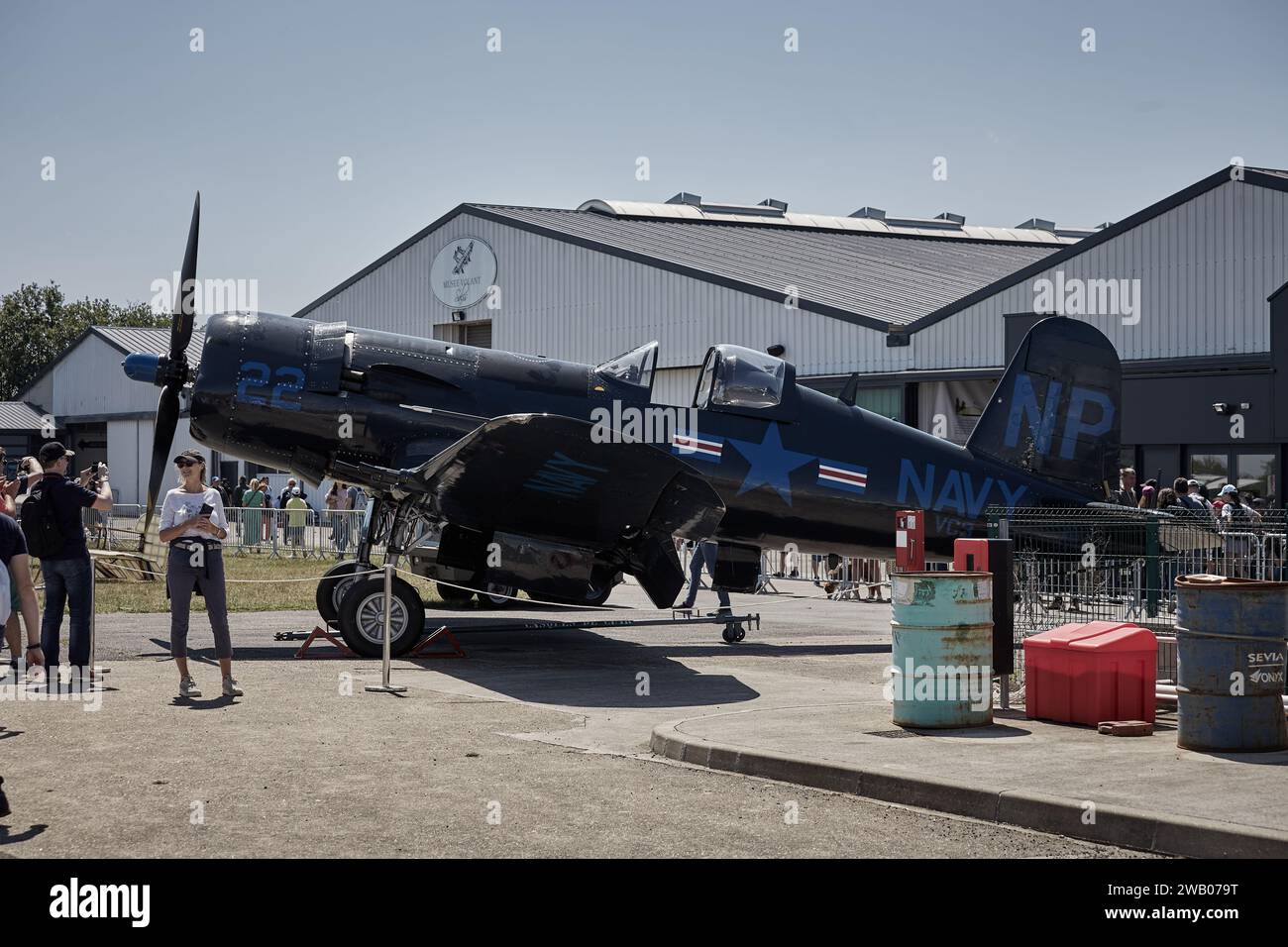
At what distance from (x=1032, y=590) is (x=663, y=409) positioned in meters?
4.67

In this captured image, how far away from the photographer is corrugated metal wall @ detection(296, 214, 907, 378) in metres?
32.6

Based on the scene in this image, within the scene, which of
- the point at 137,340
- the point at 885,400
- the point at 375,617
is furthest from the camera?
the point at 137,340

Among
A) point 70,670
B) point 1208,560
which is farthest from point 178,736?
point 1208,560

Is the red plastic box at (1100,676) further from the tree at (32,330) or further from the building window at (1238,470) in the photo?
the tree at (32,330)

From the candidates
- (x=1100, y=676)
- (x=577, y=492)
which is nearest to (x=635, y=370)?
(x=577, y=492)

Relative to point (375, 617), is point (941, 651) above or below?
above

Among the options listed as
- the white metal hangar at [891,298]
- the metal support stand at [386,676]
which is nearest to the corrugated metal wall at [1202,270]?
the white metal hangar at [891,298]

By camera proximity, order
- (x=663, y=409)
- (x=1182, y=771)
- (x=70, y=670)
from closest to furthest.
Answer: (x=1182, y=771) → (x=70, y=670) → (x=663, y=409)

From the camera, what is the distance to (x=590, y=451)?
1266 centimetres

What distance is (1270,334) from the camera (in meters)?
24.1

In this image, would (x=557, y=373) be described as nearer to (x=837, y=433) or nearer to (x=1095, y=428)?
(x=837, y=433)

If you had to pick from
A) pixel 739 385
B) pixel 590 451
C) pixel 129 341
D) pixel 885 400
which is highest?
pixel 129 341

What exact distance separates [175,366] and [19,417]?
5644 centimetres

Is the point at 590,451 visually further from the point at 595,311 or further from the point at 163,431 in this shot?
the point at 595,311
